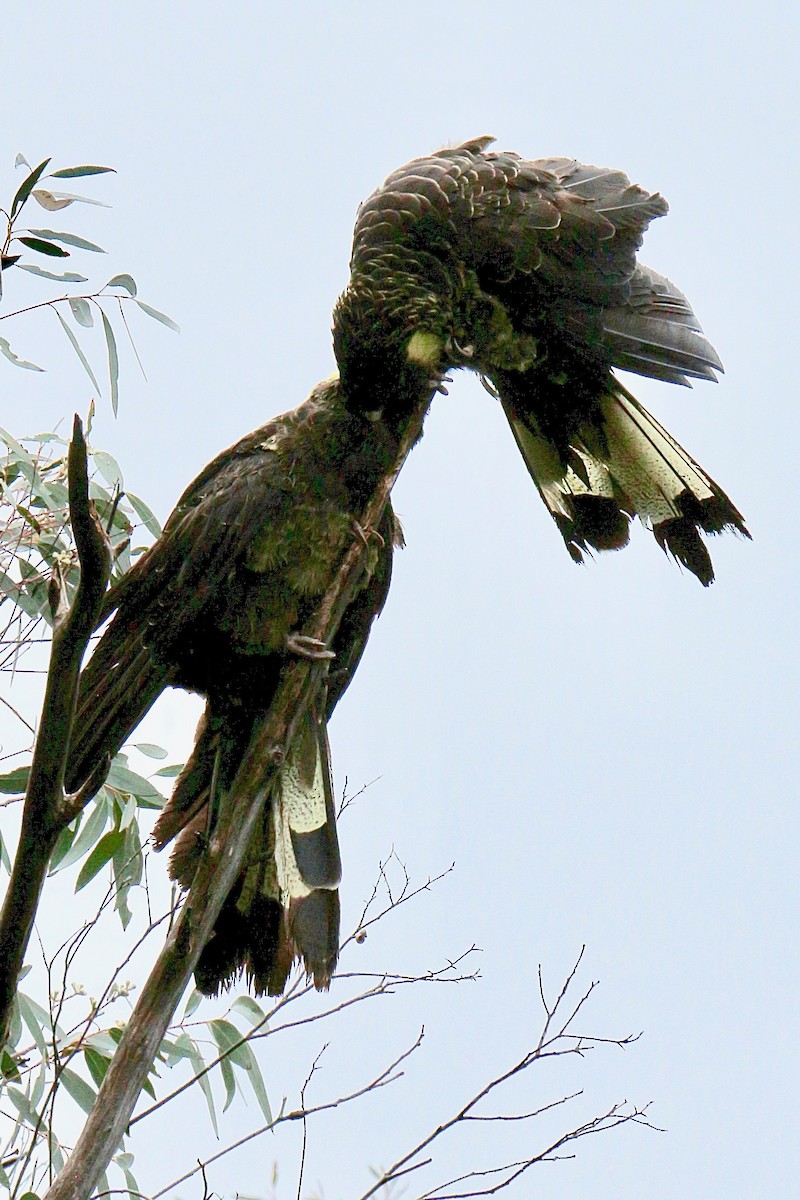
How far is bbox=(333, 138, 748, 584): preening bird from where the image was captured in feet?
7.09

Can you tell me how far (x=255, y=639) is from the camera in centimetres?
220

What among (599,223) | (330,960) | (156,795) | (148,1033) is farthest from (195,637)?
(599,223)

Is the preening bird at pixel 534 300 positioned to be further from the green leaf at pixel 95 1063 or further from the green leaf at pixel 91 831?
the green leaf at pixel 95 1063

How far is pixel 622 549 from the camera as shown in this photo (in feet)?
7.75

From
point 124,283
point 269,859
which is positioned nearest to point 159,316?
point 124,283

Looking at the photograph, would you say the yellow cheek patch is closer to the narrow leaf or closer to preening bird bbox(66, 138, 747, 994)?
preening bird bbox(66, 138, 747, 994)

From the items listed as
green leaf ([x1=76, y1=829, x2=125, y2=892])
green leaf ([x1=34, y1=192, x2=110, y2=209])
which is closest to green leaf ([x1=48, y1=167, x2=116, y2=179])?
green leaf ([x1=34, y1=192, x2=110, y2=209])

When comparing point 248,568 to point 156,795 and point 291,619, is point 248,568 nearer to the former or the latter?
point 291,619

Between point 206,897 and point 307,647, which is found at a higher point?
point 307,647

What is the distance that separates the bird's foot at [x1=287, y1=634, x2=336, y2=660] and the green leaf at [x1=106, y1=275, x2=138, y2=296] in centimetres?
68

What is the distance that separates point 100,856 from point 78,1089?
0.40m

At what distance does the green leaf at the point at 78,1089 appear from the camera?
6.51ft

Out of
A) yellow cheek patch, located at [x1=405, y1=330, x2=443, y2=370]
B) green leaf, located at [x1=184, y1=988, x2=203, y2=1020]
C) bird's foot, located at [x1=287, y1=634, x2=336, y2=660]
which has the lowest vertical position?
green leaf, located at [x1=184, y1=988, x2=203, y2=1020]

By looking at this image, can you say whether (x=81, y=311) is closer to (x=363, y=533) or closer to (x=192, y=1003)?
(x=363, y=533)
